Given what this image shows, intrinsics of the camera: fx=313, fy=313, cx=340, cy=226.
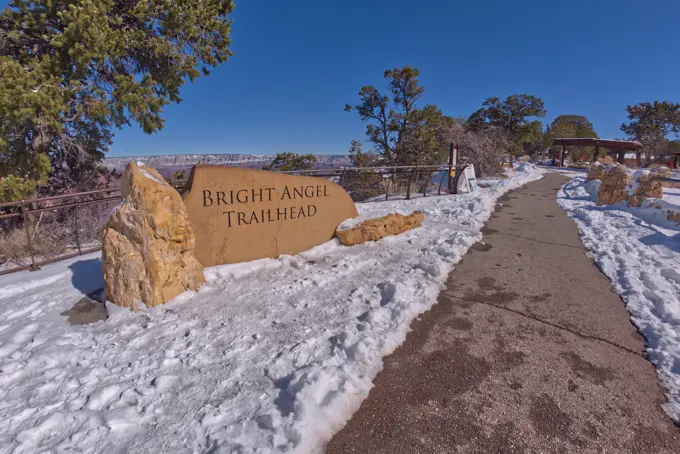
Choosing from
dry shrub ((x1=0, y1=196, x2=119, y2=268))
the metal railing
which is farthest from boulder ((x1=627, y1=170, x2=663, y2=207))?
dry shrub ((x1=0, y1=196, x2=119, y2=268))

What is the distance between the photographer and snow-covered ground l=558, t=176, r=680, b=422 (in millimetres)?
2524

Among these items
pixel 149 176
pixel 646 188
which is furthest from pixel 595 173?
pixel 149 176

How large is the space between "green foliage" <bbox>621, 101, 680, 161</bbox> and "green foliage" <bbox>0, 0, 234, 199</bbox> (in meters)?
51.4

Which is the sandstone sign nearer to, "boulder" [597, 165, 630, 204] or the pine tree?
"boulder" [597, 165, 630, 204]

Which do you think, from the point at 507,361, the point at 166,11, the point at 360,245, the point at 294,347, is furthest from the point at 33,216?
the point at 507,361

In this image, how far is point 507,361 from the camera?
2461 mm

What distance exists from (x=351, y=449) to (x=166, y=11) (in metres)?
8.53

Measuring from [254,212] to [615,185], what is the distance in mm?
10676

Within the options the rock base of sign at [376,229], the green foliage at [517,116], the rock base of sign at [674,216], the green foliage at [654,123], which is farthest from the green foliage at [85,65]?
the green foliage at [654,123]

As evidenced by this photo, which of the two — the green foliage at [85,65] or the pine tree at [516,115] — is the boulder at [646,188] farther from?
the pine tree at [516,115]

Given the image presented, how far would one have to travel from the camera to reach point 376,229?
214 inches

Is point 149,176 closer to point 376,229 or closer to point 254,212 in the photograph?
point 254,212

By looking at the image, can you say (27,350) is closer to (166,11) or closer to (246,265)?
(246,265)

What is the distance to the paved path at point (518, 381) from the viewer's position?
1.80m
